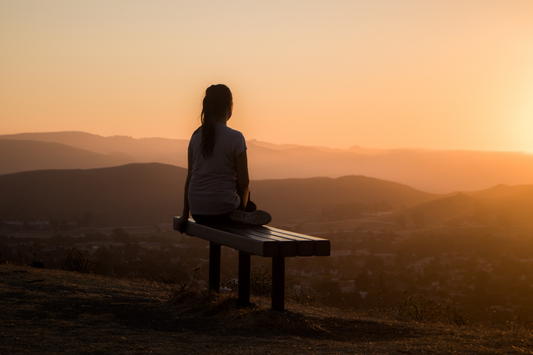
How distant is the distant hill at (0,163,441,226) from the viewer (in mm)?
80250

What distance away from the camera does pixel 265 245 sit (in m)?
3.90

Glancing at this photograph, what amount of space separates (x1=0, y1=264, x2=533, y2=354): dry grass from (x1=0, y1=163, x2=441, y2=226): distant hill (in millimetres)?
72878

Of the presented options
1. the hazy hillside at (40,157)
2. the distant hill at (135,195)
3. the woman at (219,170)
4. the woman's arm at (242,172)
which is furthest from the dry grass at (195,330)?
the hazy hillside at (40,157)

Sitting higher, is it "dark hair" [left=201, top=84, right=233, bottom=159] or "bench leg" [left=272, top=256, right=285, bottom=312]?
"dark hair" [left=201, top=84, right=233, bottom=159]

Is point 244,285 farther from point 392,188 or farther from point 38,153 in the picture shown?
point 38,153

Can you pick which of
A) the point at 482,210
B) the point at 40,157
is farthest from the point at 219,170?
the point at 40,157

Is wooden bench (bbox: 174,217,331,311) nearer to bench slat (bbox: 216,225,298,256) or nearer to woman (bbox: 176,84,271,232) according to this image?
bench slat (bbox: 216,225,298,256)

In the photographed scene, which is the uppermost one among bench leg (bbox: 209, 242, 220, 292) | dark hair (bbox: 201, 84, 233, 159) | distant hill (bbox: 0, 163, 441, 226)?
dark hair (bbox: 201, 84, 233, 159)

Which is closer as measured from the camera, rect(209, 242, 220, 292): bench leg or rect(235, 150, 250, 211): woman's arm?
rect(235, 150, 250, 211): woman's arm

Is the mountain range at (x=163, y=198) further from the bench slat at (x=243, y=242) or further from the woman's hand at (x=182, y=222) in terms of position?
the bench slat at (x=243, y=242)

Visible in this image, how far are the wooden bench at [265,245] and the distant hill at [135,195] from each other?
73.3m

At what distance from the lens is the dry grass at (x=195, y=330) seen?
3672mm

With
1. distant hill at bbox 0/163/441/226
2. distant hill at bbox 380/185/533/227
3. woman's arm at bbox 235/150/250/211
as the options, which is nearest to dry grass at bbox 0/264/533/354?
woman's arm at bbox 235/150/250/211

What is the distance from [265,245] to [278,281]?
32.9 inches
